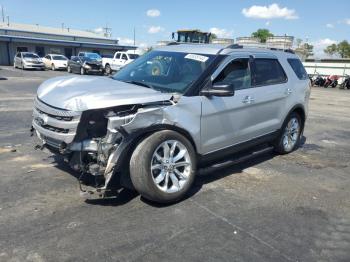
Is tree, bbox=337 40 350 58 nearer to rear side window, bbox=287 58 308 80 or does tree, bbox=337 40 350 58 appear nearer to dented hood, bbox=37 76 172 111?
rear side window, bbox=287 58 308 80

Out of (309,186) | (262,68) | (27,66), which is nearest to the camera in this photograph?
(309,186)

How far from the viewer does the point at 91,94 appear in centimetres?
420

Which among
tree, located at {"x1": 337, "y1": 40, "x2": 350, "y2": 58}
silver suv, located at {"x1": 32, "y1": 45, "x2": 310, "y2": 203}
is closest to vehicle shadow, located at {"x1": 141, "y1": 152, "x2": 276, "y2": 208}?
silver suv, located at {"x1": 32, "y1": 45, "x2": 310, "y2": 203}

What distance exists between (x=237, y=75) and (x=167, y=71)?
101 cm

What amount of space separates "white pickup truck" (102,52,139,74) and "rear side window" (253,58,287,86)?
26220 millimetres

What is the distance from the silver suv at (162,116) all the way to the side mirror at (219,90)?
0.01 metres

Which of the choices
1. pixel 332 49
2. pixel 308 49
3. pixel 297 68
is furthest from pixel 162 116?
pixel 332 49

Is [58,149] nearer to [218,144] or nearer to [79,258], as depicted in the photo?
[79,258]

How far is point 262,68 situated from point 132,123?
112 inches

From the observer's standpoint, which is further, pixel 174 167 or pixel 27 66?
pixel 27 66

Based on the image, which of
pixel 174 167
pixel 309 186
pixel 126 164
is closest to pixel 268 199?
pixel 309 186

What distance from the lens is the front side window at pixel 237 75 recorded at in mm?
5102

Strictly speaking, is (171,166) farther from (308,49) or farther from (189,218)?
(308,49)

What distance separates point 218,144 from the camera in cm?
507
